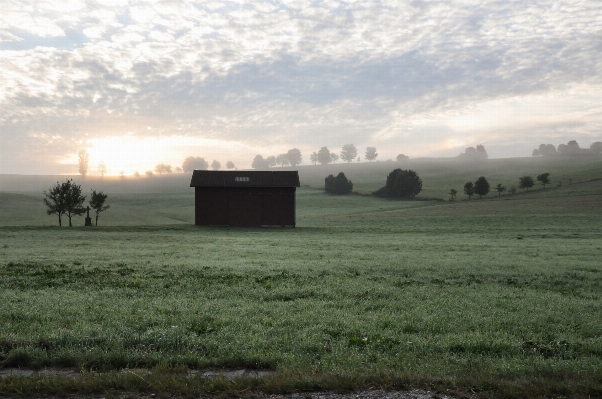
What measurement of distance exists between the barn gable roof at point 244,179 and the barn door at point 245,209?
177 centimetres

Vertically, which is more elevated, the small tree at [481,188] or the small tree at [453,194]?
the small tree at [481,188]

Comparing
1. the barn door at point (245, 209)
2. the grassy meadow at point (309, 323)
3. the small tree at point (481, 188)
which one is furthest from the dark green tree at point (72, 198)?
the small tree at point (481, 188)

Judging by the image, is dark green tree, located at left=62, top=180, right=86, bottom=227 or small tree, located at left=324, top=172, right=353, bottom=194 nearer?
dark green tree, located at left=62, top=180, right=86, bottom=227

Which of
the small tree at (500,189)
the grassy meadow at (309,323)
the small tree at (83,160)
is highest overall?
the small tree at (83,160)

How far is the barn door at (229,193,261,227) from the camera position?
186ft

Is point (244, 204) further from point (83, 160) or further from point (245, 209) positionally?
point (83, 160)

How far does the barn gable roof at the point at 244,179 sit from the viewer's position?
188 ft

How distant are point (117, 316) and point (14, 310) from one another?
2.56 meters

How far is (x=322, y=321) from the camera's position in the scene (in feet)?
29.0

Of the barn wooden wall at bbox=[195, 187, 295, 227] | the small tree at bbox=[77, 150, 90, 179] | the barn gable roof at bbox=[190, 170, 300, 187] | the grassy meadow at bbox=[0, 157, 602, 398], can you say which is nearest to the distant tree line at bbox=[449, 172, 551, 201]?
the barn gable roof at bbox=[190, 170, 300, 187]

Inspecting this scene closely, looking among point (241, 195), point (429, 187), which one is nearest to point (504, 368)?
point (241, 195)

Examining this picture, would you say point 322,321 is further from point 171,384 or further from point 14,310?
point 14,310

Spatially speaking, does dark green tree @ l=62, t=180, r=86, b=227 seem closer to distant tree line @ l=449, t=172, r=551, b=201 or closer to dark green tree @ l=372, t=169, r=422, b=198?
dark green tree @ l=372, t=169, r=422, b=198

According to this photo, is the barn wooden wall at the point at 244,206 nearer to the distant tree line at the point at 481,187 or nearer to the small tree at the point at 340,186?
the distant tree line at the point at 481,187
